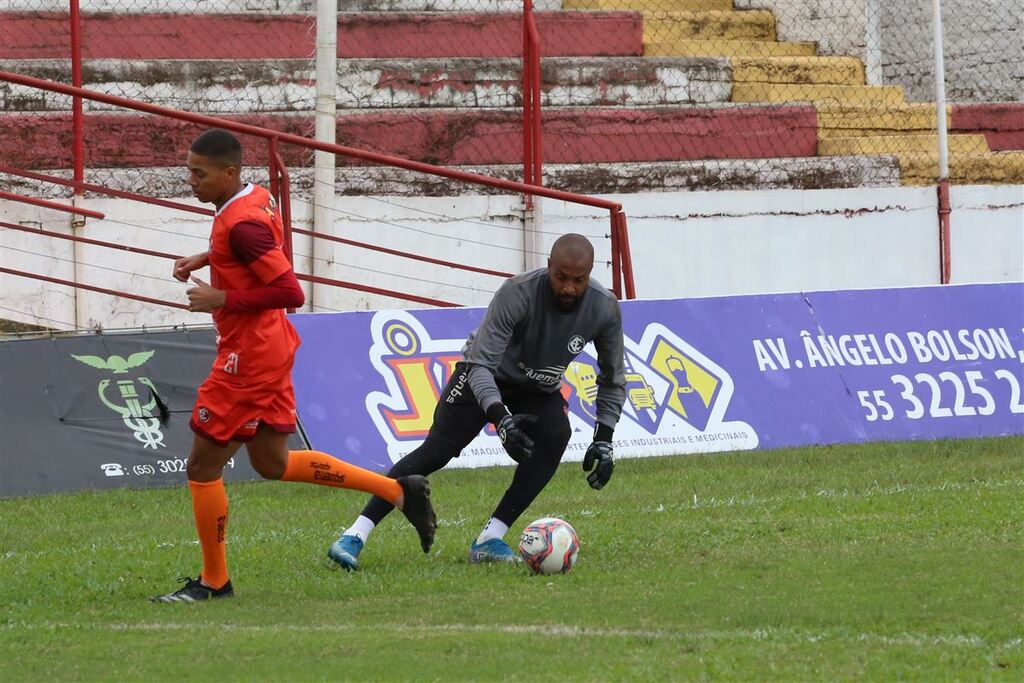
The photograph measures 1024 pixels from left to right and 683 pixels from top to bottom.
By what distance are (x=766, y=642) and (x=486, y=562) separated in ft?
7.97

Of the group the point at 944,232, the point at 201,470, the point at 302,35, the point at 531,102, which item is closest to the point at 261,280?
the point at 201,470

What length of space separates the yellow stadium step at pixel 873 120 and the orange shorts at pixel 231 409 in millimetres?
13171

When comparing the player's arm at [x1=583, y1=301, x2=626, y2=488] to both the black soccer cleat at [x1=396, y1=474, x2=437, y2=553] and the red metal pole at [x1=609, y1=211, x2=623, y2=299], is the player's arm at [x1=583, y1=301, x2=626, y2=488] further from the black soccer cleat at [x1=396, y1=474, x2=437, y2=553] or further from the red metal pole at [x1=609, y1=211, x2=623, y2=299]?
the red metal pole at [x1=609, y1=211, x2=623, y2=299]

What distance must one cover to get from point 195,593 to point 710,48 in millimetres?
14161

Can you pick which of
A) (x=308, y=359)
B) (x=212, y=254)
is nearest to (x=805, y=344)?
(x=308, y=359)

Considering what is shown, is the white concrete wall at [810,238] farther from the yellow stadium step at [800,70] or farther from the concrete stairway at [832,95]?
the yellow stadium step at [800,70]

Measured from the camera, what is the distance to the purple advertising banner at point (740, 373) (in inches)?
474

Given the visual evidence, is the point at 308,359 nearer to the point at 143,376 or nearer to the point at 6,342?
the point at 143,376

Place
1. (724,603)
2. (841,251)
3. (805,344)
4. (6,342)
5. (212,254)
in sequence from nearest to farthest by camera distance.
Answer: (724,603) < (212,254) < (6,342) < (805,344) < (841,251)

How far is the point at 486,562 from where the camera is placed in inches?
318

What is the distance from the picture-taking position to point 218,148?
7109 millimetres

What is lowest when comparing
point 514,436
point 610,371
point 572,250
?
point 514,436

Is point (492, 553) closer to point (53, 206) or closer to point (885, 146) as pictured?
point (53, 206)

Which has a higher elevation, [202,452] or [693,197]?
[693,197]
